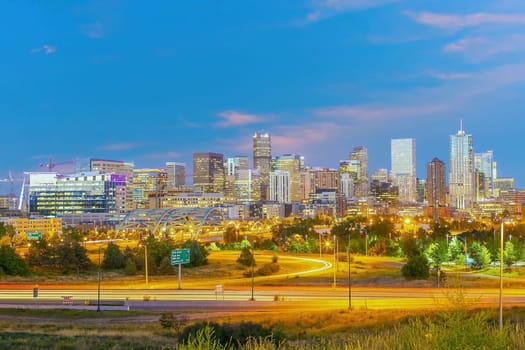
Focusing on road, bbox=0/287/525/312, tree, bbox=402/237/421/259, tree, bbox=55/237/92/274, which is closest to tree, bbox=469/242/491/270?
tree, bbox=402/237/421/259

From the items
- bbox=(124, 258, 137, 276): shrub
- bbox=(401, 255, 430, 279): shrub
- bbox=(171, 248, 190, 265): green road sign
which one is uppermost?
bbox=(171, 248, 190, 265): green road sign

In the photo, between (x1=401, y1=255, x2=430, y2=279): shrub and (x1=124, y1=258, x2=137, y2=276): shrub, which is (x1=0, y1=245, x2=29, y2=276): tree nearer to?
(x1=124, y1=258, x2=137, y2=276): shrub

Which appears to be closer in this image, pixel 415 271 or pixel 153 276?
pixel 415 271

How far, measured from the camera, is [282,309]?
3959cm

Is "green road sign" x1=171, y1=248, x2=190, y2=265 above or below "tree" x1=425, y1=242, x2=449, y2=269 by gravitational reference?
above

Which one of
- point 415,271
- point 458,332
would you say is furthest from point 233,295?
point 458,332

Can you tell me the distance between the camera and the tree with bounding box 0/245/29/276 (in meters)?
68.6

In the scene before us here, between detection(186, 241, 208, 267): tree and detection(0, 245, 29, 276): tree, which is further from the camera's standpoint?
detection(186, 241, 208, 267): tree

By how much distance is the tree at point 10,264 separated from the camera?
68.6m

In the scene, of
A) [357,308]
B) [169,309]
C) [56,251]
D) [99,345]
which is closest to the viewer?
[99,345]

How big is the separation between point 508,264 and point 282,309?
38.1 metres

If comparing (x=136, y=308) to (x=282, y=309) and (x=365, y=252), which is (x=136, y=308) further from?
(x=365, y=252)

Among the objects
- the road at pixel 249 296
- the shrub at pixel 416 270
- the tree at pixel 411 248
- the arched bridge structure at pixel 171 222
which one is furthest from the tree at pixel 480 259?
the arched bridge structure at pixel 171 222

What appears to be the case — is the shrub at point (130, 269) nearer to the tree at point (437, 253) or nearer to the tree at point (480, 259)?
the tree at point (437, 253)
